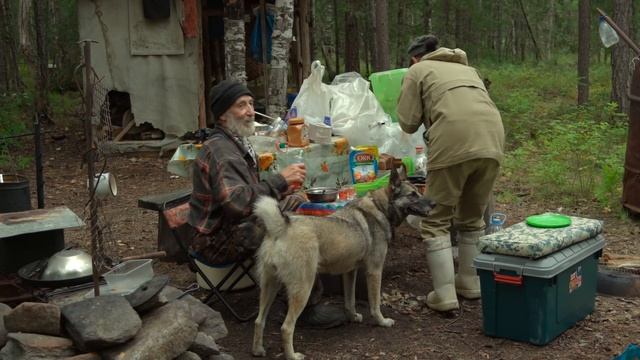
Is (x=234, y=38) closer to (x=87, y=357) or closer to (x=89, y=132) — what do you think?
(x=89, y=132)

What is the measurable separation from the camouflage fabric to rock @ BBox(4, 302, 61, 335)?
252 cm

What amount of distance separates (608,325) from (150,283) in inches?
118

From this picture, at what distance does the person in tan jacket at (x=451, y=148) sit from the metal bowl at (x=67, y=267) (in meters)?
2.28

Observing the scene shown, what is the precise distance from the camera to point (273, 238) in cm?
386

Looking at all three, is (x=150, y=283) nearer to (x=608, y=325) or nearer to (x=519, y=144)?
(x=608, y=325)

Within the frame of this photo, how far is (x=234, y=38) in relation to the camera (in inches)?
383

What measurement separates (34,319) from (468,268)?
3.03 m

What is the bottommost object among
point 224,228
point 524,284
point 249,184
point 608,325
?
point 608,325

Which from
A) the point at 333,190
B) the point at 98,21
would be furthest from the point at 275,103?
the point at 333,190

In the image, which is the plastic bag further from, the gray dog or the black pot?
the black pot

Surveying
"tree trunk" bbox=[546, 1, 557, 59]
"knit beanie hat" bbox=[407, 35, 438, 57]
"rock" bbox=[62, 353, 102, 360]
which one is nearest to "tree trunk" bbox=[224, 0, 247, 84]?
"knit beanie hat" bbox=[407, 35, 438, 57]

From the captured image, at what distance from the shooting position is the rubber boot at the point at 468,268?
16.1 ft

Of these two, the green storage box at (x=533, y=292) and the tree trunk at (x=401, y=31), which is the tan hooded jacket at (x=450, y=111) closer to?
the green storage box at (x=533, y=292)

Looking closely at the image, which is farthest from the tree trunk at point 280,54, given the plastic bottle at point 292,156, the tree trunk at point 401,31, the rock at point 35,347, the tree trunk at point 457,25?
the tree trunk at point 457,25
